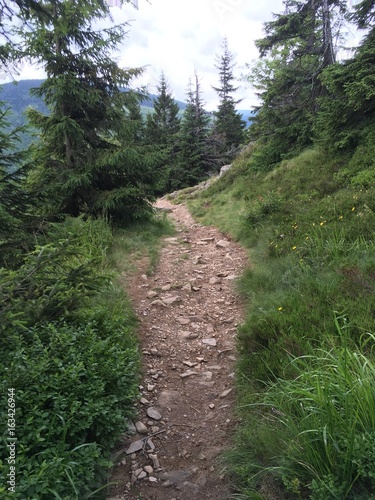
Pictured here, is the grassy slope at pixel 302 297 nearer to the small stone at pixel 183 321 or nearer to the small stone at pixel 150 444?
the small stone at pixel 150 444

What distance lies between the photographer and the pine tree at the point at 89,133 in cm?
881

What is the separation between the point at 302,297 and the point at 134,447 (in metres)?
2.64

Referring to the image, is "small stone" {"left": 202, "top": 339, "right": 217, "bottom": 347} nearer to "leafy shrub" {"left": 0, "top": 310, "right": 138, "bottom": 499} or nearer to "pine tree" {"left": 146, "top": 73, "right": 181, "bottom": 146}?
"leafy shrub" {"left": 0, "top": 310, "right": 138, "bottom": 499}

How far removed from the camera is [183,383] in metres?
3.73

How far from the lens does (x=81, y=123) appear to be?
32.0ft

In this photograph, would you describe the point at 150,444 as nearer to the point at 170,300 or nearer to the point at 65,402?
the point at 65,402

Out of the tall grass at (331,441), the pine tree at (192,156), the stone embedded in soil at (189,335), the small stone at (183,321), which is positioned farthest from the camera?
the pine tree at (192,156)

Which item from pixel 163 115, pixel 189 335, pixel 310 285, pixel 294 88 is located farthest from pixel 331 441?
pixel 163 115

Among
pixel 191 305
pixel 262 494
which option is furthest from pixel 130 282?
pixel 262 494

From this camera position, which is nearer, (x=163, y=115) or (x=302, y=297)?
(x=302, y=297)

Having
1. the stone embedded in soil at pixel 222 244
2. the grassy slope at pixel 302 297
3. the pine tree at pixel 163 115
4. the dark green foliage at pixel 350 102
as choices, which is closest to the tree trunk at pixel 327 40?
the dark green foliage at pixel 350 102

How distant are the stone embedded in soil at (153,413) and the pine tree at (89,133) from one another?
260 inches

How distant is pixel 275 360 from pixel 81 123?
30.9 feet

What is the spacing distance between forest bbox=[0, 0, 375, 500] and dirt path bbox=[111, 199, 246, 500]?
25 cm
